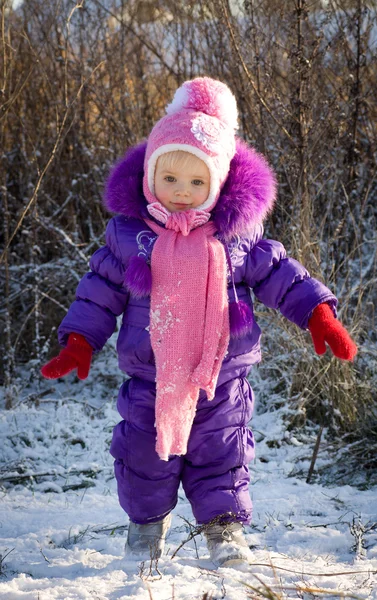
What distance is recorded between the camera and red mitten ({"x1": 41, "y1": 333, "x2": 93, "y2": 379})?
247 cm

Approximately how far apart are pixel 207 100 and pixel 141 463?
1287mm

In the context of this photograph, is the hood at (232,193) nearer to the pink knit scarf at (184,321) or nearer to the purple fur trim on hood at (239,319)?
the pink knit scarf at (184,321)

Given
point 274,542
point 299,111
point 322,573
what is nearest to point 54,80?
point 299,111

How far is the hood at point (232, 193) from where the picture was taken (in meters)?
2.56

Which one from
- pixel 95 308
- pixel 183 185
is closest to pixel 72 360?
pixel 95 308

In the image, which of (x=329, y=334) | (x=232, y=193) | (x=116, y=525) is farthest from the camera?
(x=116, y=525)

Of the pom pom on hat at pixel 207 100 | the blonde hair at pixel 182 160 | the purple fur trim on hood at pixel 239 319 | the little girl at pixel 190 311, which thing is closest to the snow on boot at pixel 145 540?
the little girl at pixel 190 311

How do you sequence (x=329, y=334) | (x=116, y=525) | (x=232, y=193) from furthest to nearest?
(x=116, y=525), (x=232, y=193), (x=329, y=334)

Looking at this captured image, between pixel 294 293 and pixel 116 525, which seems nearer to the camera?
pixel 294 293

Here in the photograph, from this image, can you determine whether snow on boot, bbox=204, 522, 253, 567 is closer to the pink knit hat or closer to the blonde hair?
the pink knit hat

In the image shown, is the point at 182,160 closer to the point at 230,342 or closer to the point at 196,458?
the point at 230,342

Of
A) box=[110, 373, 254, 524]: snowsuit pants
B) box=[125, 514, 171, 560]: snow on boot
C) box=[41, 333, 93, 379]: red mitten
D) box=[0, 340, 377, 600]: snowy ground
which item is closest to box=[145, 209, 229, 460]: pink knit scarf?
box=[110, 373, 254, 524]: snowsuit pants

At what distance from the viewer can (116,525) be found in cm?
314

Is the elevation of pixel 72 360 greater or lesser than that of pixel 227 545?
greater
